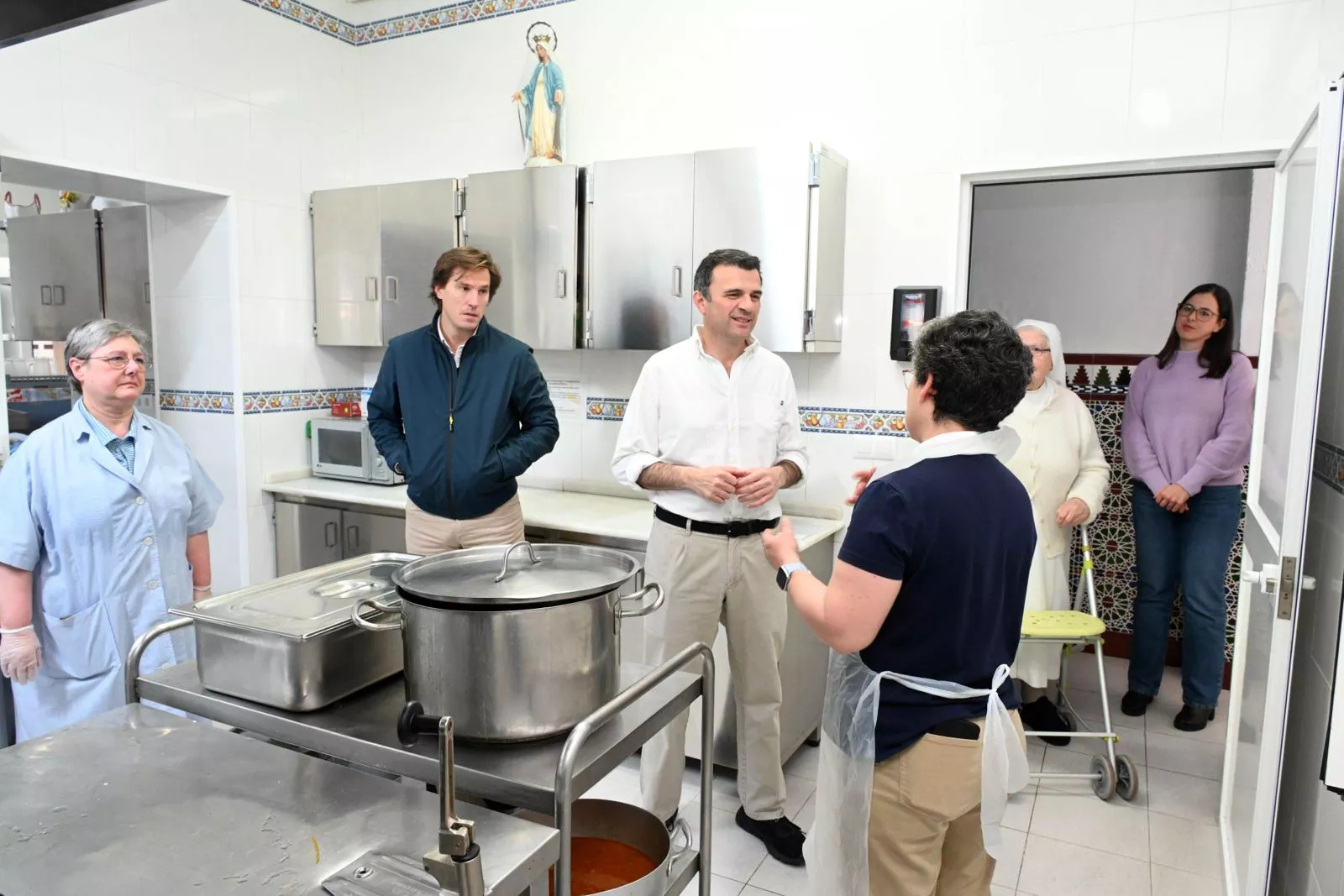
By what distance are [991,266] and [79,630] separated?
451 cm

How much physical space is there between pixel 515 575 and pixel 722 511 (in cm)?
120

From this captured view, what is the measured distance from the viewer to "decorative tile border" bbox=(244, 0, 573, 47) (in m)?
3.95

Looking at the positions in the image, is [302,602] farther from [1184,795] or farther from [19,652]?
[1184,795]

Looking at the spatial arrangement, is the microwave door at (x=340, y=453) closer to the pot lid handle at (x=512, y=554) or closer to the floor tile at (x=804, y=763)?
the floor tile at (x=804, y=763)

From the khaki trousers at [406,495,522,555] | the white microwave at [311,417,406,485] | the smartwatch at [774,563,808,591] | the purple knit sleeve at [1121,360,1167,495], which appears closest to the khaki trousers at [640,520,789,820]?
the khaki trousers at [406,495,522,555]

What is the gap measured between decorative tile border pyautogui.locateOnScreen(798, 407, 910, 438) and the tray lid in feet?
6.58

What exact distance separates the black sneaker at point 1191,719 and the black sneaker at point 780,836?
187 cm

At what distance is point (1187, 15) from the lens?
2840mm

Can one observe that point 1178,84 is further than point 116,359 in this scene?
Yes

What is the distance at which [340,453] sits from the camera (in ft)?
13.4

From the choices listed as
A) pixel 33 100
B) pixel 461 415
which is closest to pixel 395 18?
pixel 33 100

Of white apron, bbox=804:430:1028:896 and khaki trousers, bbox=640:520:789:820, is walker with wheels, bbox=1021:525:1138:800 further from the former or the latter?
white apron, bbox=804:430:1028:896

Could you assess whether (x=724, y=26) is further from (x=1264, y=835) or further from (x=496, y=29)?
(x=1264, y=835)

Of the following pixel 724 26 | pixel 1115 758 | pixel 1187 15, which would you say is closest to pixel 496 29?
pixel 724 26
